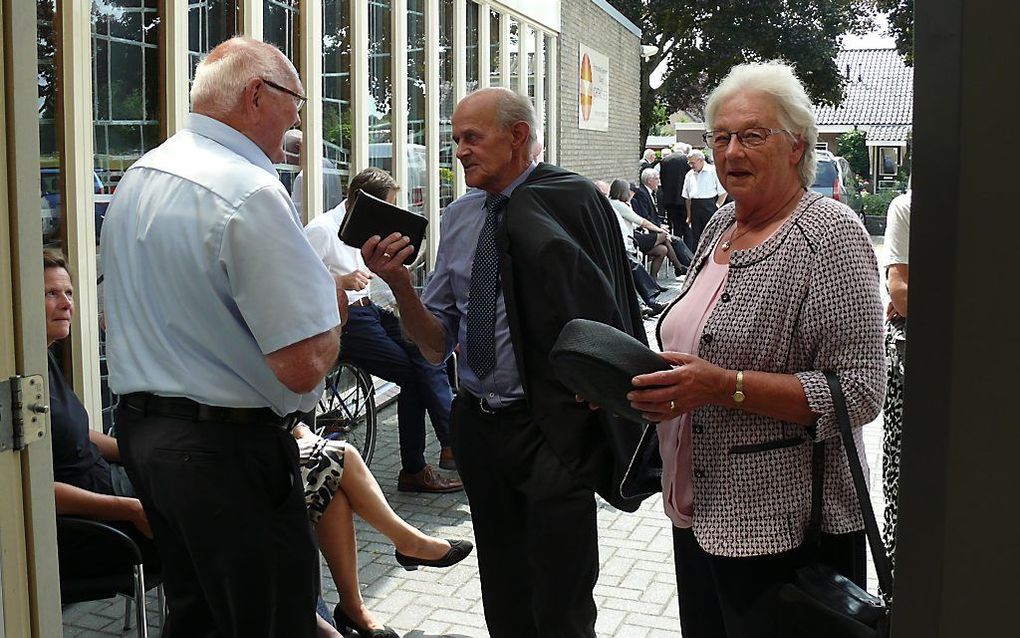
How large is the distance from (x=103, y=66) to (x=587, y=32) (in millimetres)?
16253

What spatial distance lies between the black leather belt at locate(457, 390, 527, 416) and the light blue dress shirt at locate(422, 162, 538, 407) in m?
0.01

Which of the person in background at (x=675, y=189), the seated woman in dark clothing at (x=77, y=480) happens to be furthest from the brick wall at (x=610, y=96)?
the seated woman in dark clothing at (x=77, y=480)

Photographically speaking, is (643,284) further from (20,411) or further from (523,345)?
(20,411)

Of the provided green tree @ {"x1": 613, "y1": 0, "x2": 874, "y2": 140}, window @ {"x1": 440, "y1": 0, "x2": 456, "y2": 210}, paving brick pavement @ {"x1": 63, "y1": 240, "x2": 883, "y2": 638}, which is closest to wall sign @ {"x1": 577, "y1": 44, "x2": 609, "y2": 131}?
window @ {"x1": 440, "y1": 0, "x2": 456, "y2": 210}

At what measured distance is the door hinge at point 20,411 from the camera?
2195 millimetres

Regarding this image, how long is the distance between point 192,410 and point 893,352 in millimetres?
2253

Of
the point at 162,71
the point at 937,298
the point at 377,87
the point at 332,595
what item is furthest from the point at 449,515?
the point at 937,298

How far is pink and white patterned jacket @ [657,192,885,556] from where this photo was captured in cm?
244

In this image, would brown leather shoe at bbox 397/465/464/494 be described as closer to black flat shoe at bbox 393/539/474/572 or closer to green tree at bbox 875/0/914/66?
black flat shoe at bbox 393/539/474/572

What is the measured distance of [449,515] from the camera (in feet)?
20.8

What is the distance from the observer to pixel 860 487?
2318 mm

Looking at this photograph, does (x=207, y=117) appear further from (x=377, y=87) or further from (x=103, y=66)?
(x=377, y=87)

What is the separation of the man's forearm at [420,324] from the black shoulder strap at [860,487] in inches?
56.8

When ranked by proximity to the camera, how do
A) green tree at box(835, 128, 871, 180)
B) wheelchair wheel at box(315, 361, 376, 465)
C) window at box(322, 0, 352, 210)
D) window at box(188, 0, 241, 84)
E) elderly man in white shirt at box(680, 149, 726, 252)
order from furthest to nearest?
green tree at box(835, 128, 871, 180)
elderly man in white shirt at box(680, 149, 726, 252)
window at box(322, 0, 352, 210)
wheelchair wheel at box(315, 361, 376, 465)
window at box(188, 0, 241, 84)
